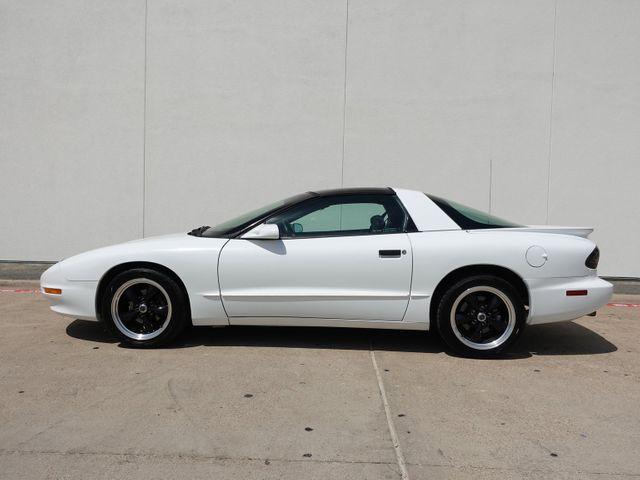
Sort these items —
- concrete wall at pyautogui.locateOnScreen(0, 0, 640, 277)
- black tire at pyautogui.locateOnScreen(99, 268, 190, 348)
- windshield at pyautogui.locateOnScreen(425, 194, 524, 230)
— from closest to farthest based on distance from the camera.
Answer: black tire at pyautogui.locateOnScreen(99, 268, 190, 348) → windshield at pyautogui.locateOnScreen(425, 194, 524, 230) → concrete wall at pyautogui.locateOnScreen(0, 0, 640, 277)

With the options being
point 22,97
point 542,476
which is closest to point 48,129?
point 22,97

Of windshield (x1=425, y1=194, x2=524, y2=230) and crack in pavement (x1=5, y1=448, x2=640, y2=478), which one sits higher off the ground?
windshield (x1=425, y1=194, x2=524, y2=230)

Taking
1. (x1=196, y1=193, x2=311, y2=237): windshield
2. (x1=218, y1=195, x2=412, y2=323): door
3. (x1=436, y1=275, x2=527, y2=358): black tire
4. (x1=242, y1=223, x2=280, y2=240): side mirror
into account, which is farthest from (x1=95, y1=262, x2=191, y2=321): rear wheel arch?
(x1=436, y1=275, x2=527, y2=358): black tire

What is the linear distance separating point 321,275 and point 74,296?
1.97 metres

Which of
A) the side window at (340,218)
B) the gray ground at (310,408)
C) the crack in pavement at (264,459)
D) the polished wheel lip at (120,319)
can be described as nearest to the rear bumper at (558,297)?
the gray ground at (310,408)

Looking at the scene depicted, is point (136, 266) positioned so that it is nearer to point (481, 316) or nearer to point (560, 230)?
point (481, 316)

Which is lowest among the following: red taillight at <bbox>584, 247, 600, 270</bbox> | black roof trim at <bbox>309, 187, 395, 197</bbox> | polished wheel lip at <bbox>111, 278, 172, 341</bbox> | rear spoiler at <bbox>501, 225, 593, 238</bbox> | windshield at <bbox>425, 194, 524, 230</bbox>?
polished wheel lip at <bbox>111, 278, 172, 341</bbox>

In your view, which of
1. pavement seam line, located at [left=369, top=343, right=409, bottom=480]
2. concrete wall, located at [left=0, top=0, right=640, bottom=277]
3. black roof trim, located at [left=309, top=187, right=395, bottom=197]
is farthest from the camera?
concrete wall, located at [left=0, top=0, right=640, bottom=277]

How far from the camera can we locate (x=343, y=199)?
463 centimetres

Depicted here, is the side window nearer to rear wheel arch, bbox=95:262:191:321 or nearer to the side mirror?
the side mirror

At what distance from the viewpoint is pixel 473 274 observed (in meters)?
4.34

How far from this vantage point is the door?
4.29 m

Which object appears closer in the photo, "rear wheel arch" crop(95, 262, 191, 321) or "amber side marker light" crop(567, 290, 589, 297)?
"amber side marker light" crop(567, 290, 589, 297)

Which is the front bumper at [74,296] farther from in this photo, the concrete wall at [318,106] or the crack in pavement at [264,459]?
the concrete wall at [318,106]
